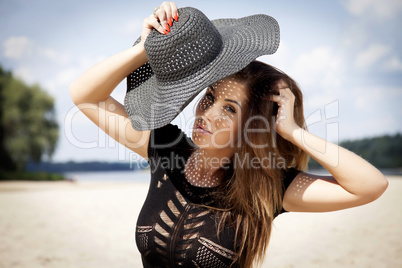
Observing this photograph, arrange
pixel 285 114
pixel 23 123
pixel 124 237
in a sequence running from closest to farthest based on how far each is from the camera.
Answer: pixel 285 114 < pixel 124 237 < pixel 23 123

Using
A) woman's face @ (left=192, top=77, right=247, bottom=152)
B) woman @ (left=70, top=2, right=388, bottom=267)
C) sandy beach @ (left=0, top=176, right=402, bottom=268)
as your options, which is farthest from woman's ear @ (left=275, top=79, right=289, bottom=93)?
sandy beach @ (left=0, top=176, right=402, bottom=268)

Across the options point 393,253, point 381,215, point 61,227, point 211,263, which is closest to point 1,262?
point 61,227

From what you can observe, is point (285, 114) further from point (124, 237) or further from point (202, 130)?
point (124, 237)

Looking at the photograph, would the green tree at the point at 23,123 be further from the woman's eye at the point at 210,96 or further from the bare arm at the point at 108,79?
the woman's eye at the point at 210,96

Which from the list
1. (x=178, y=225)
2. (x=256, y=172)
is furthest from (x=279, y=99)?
(x=178, y=225)

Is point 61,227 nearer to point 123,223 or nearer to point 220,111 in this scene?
point 123,223

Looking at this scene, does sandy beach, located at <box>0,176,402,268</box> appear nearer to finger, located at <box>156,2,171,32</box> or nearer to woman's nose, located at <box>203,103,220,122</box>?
woman's nose, located at <box>203,103,220,122</box>

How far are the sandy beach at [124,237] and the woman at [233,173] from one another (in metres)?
5.58

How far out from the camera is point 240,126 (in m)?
1.77

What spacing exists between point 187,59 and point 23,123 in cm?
2996

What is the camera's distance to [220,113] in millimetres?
1745

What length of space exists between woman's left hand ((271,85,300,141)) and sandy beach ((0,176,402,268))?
580 centimetres

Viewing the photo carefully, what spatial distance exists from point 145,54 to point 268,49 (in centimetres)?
58

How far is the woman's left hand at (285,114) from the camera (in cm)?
170
